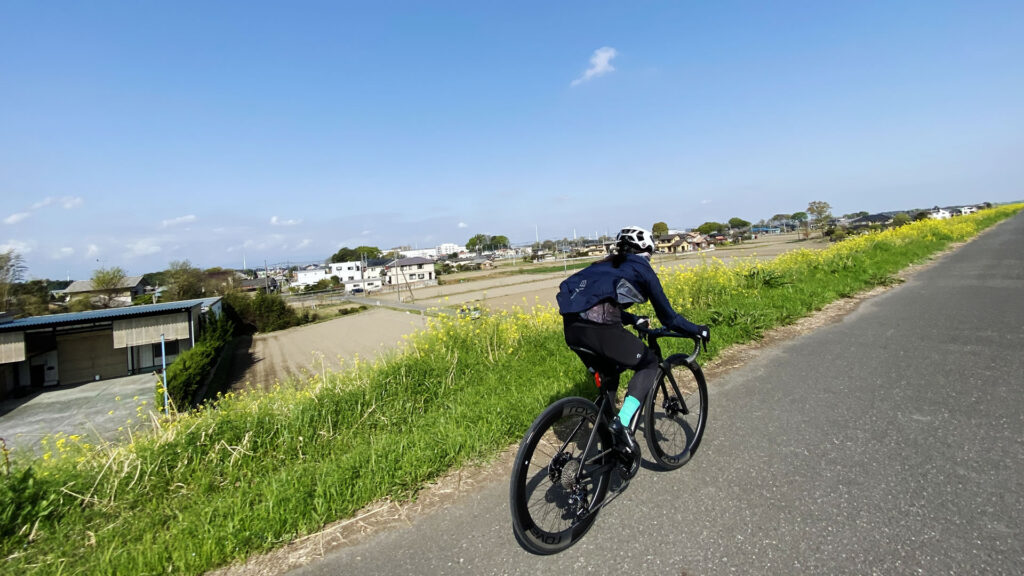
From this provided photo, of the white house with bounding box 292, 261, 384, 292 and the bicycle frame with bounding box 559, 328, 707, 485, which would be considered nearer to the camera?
the bicycle frame with bounding box 559, 328, 707, 485

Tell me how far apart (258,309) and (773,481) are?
Answer: 58519mm

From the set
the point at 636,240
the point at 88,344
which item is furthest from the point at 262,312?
the point at 636,240

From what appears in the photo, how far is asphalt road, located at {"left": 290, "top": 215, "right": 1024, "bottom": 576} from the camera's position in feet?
7.23

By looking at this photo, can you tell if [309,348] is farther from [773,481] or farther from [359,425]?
[773,481]

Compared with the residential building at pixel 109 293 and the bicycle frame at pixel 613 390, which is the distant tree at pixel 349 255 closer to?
the residential building at pixel 109 293

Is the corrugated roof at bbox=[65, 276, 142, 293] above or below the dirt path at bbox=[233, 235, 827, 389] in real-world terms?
above

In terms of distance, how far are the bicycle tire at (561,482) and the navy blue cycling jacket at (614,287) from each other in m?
0.61

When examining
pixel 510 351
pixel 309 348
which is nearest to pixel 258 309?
pixel 309 348

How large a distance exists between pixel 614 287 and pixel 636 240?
1.59 ft

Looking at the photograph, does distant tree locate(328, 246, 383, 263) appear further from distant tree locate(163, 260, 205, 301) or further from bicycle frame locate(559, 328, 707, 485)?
bicycle frame locate(559, 328, 707, 485)

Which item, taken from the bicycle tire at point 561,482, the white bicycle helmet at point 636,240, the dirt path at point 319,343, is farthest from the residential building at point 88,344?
the white bicycle helmet at point 636,240

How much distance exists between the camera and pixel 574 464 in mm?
2582

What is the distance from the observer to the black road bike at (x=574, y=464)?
2.36 meters

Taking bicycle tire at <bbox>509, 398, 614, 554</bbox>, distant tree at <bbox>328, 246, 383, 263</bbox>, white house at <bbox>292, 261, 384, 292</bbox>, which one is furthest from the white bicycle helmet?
distant tree at <bbox>328, 246, 383, 263</bbox>
